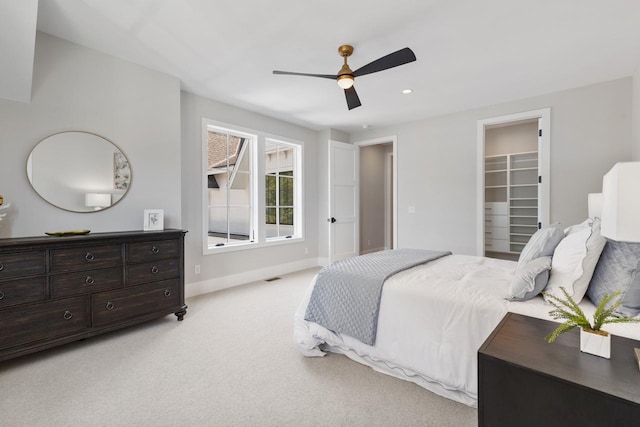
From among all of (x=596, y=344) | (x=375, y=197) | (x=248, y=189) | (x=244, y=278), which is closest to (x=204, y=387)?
(x=596, y=344)

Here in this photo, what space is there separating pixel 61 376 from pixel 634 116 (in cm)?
567

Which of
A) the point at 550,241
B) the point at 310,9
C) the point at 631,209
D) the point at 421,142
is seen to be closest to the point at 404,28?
the point at 310,9

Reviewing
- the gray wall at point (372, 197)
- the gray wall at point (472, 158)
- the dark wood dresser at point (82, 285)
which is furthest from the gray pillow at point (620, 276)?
the gray wall at point (372, 197)

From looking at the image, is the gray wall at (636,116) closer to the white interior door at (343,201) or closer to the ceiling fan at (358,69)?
the ceiling fan at (358,69)

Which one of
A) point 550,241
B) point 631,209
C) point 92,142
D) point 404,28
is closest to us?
point 631,209

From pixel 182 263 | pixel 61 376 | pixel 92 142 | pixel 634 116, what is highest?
pixel 634 116

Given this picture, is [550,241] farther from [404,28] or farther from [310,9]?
[310,9]

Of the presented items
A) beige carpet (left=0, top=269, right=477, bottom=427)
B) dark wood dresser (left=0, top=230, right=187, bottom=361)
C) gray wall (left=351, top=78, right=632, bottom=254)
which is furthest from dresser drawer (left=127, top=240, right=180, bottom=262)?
gray wall (left=351, top=78, right=632, bottom=254)

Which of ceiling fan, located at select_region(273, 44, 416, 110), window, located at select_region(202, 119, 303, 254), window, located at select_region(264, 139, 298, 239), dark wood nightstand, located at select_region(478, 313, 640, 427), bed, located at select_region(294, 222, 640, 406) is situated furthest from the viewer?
window, located at select_region(264, 139, 298, 239)

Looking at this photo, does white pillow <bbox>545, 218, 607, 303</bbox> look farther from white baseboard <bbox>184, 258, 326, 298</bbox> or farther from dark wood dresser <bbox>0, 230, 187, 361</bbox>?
white baseboard <bbox>184, 258, 326, 298</bbox>

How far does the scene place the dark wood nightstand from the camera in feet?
2.85

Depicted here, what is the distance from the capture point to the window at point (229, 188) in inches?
163

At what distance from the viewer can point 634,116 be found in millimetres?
3170

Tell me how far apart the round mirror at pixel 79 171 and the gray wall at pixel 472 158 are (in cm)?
399
